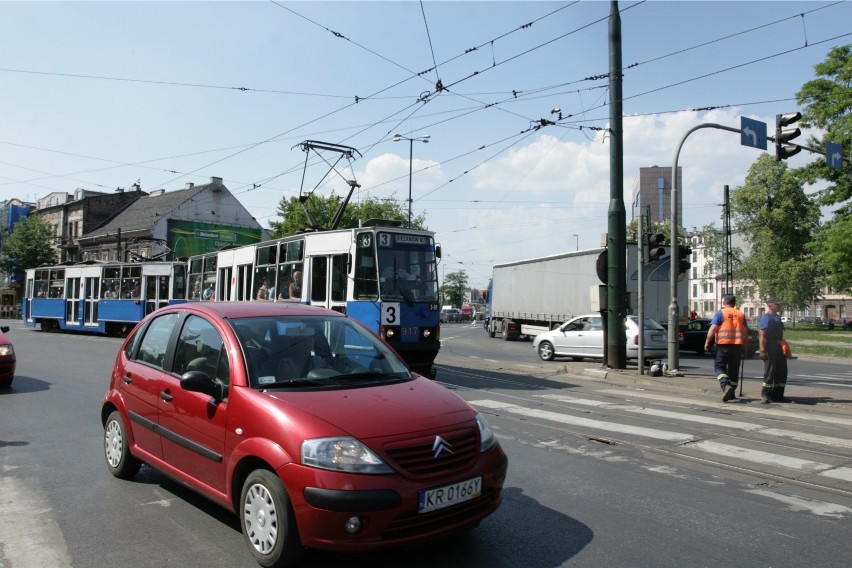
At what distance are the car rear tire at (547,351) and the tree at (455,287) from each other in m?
94.9

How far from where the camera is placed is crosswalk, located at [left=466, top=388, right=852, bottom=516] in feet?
20.9

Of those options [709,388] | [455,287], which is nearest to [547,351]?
[709,388]

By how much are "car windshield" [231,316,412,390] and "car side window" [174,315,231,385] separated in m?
0.19

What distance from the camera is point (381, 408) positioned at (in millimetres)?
3926

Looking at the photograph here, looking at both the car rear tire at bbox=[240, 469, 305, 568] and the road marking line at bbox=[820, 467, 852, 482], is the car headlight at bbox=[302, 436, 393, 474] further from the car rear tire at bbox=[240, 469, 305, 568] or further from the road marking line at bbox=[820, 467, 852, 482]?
the road marking line at bbox=[820, 467, 852, 482]

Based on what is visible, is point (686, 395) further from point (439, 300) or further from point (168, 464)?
point (168, 464)

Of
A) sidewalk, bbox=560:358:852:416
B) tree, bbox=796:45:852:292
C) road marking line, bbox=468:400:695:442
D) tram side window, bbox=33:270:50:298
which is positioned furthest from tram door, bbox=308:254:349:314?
tree, bbox=796:45:852:292

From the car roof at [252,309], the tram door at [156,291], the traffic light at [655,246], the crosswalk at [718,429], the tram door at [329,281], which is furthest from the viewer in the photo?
the tram door at [156,291]

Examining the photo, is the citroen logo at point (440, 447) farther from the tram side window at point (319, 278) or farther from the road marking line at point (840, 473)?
the tram side window at point (319, 278)

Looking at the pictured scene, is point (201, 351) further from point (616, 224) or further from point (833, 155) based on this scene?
point (833, 155)

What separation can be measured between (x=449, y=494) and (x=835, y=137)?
35.3 meters

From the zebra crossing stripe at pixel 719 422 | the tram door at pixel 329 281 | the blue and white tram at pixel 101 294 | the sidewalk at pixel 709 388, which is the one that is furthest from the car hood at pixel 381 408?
the blue and white tram at pixel 101 294

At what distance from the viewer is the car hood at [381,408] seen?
12.2 feet

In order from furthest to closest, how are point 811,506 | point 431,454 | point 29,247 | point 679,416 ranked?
point 29,247
point 679,416
point 811,506
point 431,454
